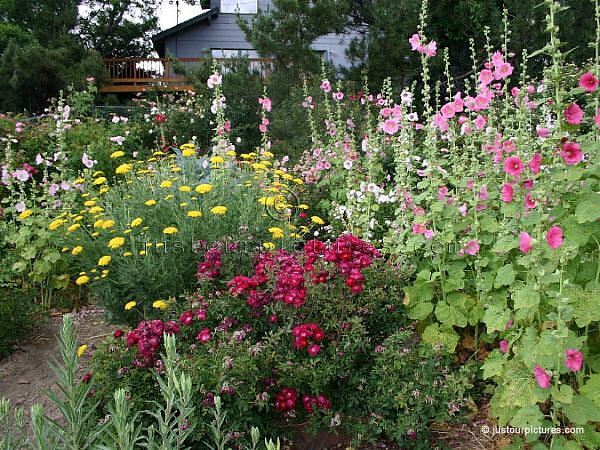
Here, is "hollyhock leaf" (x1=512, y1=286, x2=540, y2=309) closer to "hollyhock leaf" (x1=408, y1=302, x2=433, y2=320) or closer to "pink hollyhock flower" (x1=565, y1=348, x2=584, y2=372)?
"pink hollyhock flower" (x1=565, y1=348, x2=584, y2=372)

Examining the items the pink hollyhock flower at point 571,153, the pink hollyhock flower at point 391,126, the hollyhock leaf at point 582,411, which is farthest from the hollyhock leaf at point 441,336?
the pink hollyhock flower at point 391,126

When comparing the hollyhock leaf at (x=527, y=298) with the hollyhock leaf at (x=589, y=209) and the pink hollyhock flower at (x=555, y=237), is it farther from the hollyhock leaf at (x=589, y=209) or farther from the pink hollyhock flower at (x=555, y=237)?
the hollyhock leaf at (x=589, y=209)

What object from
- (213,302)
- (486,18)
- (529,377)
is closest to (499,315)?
(529,377)

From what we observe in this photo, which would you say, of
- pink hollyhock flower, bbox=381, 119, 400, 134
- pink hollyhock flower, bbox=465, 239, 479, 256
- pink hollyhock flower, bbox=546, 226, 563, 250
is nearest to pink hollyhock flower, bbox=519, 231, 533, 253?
pink hollyhock flower, bbox=546, 226, 563, 250

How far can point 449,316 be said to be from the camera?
2785mm

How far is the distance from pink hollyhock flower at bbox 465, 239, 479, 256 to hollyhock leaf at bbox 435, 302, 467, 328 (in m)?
0.30

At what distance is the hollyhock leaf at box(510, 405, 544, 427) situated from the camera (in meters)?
2.04

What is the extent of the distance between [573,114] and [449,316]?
1152mm

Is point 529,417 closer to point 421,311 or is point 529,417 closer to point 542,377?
point 542,377

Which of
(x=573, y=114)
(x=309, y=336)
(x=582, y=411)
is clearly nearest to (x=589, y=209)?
(x=573, y=114)

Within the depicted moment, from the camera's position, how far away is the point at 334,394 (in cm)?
260

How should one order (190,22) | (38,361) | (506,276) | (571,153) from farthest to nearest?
(190,22)
(38,361)
(506,276)
(571,153)

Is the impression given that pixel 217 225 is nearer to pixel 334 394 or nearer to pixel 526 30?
pixel 334 394

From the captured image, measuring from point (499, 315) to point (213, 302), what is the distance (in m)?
1.32
